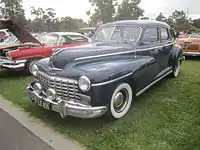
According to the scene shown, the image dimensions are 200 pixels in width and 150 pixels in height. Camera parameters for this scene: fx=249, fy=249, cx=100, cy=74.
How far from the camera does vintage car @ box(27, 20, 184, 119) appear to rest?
3.78 meters

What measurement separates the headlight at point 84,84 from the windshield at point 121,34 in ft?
6.40

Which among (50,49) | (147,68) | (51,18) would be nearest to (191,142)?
(147,68)

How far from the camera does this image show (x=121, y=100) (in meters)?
4.32

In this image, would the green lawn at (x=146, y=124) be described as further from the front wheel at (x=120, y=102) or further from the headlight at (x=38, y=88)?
the headlight at (x=38, y=88)

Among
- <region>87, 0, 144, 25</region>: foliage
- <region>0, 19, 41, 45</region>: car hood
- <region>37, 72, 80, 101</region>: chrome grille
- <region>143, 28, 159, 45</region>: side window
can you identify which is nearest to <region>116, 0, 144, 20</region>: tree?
<region>87, 0, 144, 25</region>: foliage

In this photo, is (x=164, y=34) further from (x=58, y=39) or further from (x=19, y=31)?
(x=19, y=31)

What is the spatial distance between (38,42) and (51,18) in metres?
45.7

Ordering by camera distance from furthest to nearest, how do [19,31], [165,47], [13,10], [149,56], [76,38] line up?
[13,10] < [76,38] < [19,31] < [165,47] < [149,56]

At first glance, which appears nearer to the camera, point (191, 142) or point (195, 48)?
point (191, 142)

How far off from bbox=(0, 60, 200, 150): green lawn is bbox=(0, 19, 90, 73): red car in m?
1.88

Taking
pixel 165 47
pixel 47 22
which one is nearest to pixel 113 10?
pixel 47 22

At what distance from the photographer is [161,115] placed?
4484 millimetres

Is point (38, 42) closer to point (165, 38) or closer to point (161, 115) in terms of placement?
point (165, 38)

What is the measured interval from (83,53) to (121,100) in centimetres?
108
